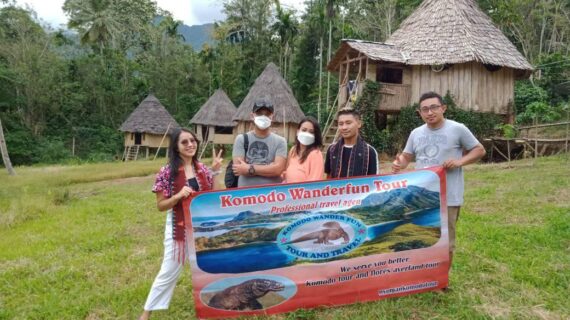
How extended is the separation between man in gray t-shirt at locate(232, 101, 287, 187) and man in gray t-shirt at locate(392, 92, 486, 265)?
1162 millimetres

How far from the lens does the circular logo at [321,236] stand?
11.0 feet

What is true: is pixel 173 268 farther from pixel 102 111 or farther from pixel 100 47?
pixel 100 47

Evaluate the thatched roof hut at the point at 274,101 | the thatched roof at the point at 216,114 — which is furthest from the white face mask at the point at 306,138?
the thatched roof at the point at 216,114

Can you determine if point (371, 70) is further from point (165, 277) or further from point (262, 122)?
point (165, 277)

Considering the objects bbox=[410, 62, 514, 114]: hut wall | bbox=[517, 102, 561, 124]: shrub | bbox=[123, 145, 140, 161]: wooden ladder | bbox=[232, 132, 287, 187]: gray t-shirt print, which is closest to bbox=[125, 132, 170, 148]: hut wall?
bbox=[123, 145, 140, 161]: wooden ladder

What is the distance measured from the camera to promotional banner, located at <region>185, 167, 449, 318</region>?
3.25 meters

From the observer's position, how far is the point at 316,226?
11.2 feet

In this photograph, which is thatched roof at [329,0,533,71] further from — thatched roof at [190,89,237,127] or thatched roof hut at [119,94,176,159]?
thatched roof hut at [119,94,176,159]

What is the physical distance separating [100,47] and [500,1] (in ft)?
102

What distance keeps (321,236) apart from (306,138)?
0.87 metres

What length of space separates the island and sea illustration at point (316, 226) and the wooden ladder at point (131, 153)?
93.2 ft

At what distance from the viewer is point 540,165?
38.0 feet

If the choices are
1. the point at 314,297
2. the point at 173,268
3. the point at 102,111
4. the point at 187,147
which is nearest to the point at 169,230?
the point at 173,268

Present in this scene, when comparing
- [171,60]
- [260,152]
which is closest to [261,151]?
[260,152]
